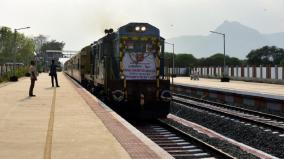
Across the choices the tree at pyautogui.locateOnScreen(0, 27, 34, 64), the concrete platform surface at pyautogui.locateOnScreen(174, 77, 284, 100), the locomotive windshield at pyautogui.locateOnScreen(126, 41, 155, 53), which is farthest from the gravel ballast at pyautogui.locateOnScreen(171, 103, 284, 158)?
the tree at pyautogui.locateOnScreen(0, 27, 34, 64)

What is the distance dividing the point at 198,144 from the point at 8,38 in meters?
128

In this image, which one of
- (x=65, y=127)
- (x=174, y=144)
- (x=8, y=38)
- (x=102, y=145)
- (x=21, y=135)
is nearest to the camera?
(x=102, y=145)

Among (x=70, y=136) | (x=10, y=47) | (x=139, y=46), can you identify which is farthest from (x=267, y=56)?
(x=70, y=136)

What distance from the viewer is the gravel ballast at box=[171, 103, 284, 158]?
14242 millimetres

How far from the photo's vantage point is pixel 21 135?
11633mm

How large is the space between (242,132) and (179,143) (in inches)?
140

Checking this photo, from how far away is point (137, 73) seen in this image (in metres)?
19.7

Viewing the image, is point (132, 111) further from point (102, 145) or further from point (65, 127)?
point (102, 145)

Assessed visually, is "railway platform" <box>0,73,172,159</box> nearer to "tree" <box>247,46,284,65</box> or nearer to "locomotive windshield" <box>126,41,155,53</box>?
"locomotive windshield" <box>126,41,155,53</box>

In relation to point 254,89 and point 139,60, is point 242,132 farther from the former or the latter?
point 254,89

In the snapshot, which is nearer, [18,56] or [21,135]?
[21,135]

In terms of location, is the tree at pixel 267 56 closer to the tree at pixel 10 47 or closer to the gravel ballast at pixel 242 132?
the tree at pixel 10 47

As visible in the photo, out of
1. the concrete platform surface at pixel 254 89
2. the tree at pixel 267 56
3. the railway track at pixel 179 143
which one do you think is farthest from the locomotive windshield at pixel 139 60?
the tree at pixel 267 56

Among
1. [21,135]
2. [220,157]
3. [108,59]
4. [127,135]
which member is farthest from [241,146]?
[108,59]
